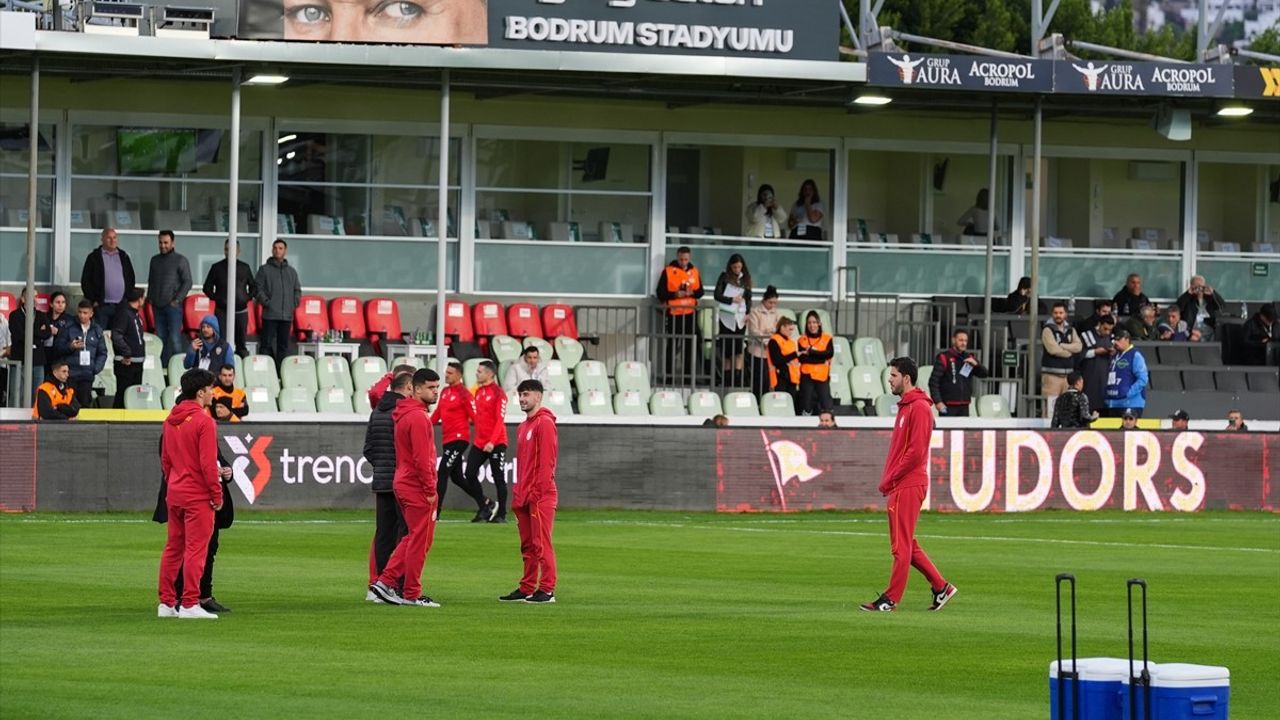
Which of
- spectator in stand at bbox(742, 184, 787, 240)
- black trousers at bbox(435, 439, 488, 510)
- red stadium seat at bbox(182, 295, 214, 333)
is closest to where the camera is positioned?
black trousers at bbox(435, 439, 488, 510)

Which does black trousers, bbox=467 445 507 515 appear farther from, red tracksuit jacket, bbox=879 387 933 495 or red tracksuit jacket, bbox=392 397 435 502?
red tracksuit jacket, bbox=879 387 933 495

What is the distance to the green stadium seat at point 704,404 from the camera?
30297 millimetres

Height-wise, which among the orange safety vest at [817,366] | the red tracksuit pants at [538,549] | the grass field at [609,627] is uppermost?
the orange safety vest at [817,366]

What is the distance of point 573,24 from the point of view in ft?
99.2

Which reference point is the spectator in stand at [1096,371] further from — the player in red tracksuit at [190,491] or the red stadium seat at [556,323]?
the player in red tracksuit at [190,491]

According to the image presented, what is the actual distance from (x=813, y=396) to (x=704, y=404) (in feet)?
4.94

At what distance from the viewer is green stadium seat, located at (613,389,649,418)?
3030cm

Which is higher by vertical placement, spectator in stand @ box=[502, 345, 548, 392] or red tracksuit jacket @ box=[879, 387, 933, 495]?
spectator in stand @ box=[502, 345, 548, 392]

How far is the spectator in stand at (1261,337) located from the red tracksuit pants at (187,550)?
2265 centimetres

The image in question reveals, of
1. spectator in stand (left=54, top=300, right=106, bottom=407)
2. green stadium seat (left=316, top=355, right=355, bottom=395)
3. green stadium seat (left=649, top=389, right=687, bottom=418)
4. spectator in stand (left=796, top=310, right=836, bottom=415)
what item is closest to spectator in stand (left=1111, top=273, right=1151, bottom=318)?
spectator in stand (left=796, top=310, right=836, bottom=415)

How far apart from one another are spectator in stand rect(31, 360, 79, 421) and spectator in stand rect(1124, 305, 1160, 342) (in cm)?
1662

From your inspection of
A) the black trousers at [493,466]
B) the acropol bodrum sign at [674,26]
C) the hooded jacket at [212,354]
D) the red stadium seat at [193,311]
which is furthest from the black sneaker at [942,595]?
the red stadium seat at [193,311]

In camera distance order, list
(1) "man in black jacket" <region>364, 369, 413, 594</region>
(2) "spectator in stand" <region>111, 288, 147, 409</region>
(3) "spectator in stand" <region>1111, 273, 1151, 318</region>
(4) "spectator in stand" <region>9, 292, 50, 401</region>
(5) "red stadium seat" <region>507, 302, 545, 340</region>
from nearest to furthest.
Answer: (1) "man in black jacket" <region>364, 369, 413, 594</region>, (4) "spectator in stand" <region>9, 292, 50, 401</region>, (2) "spectator in stand" <region>111, 288, 147, 409</region>, (5) "red stadium seat" <region>507, 302, 545, 340</region>, (3) "spectator in stand" <region>1111, 273, 1151, 318</region>

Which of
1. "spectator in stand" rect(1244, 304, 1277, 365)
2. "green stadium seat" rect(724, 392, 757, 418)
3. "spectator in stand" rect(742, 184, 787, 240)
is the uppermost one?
"spectator in stand" rect(742, 184, 787, 240)
